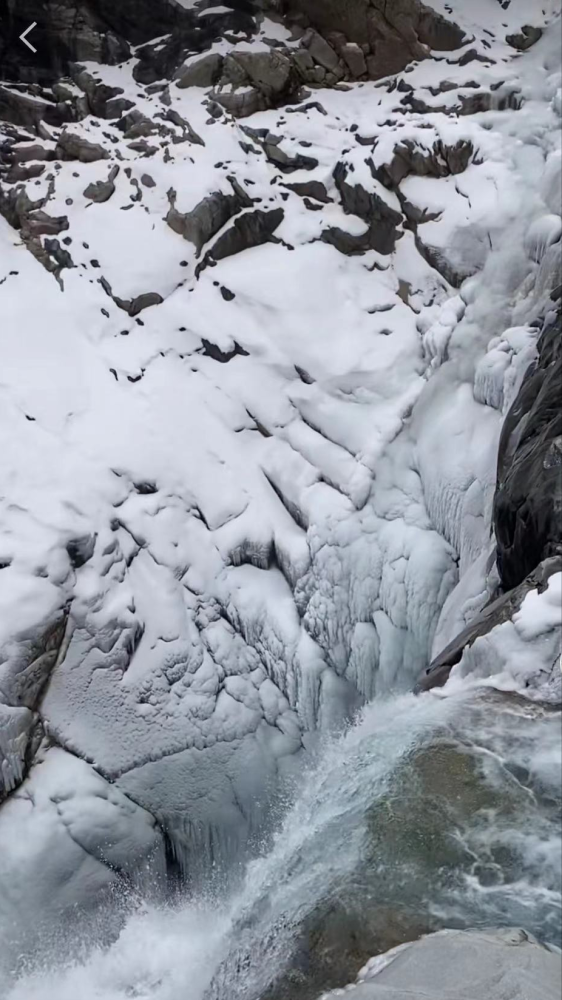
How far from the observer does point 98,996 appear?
548 cm

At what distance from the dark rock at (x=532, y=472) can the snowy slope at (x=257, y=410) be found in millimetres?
431

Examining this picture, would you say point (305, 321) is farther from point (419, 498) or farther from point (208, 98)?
point (208, 98)

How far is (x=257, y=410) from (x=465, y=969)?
17.6 feet

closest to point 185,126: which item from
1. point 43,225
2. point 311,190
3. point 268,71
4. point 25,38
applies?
point 268,71

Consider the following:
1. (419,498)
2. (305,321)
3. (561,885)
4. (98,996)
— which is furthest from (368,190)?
(98,996)

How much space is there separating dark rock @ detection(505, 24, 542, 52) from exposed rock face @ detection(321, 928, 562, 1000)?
8.09 metres

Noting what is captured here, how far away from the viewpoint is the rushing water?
8.70 ft

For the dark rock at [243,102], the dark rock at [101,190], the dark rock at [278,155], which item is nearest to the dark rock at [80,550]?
the dark rock at [101,190]

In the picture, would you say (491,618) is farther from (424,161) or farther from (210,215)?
(210,215)

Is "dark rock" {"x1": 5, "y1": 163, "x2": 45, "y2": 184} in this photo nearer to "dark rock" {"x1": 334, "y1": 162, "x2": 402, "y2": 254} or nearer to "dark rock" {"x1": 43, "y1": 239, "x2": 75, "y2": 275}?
"dark rock" {"x1": 43, "y1": 239, "x2": 75, "y2": 275}

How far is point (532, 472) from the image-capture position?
172 inches

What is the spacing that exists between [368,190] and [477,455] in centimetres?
323

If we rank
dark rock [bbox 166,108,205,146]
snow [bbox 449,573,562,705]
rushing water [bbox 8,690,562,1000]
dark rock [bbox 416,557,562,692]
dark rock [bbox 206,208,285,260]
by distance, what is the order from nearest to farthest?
rushing water [bbox 8,690,562,1000] → snow [bbox 449,573,562,705] → dark rock [bbox 416,557,562,692] → dark rock [bbox 206,208,285,260] → dark rock [bbox 166,108,205,146]

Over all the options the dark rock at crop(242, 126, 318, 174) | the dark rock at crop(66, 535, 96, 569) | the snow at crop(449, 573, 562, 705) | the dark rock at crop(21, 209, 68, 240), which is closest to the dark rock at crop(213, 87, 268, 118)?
the dark rock at crop(242, 126, 318, 174)
